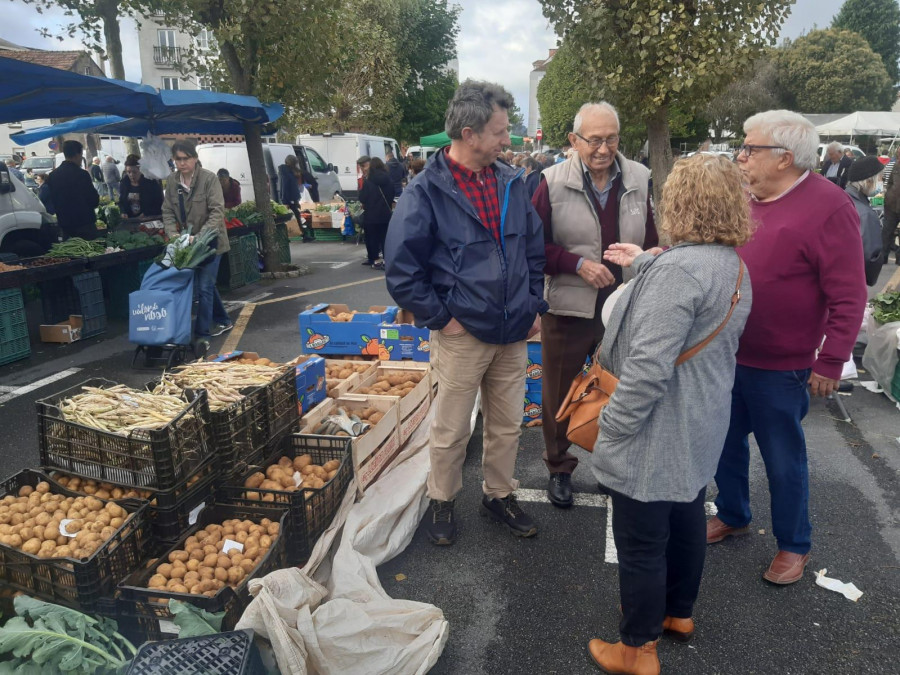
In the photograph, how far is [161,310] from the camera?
20.4 ft

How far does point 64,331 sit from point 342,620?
642cm

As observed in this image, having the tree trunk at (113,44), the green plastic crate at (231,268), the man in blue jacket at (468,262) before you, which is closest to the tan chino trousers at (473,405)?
the man in blue jacket at (468,262)

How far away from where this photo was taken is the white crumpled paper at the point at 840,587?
3.10 meters

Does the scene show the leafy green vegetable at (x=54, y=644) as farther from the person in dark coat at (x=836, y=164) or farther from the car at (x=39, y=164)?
the car at (x=39, y=164)

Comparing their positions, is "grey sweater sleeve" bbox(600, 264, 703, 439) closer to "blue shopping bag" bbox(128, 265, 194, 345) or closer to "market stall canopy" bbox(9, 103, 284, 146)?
"blue shopping bag" bbox(128, 265, 194, 345)

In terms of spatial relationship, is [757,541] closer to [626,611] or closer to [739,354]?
[739,354]

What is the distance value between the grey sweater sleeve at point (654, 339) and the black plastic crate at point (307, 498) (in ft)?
5.30

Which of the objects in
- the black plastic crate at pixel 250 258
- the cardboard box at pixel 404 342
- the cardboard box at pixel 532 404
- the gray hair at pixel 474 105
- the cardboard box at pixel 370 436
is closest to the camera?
the gray hair at pixel 474 105

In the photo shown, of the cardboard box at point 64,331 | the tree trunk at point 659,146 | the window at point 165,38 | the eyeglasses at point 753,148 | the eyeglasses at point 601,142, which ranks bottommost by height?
the cardboard box at point 64,331

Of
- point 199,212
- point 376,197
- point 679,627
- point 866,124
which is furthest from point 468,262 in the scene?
point 866,124

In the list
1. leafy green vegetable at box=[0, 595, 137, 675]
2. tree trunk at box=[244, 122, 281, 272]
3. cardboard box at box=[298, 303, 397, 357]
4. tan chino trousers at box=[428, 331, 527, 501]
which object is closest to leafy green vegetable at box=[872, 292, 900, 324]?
tan chino trousers at box=[428, 331, 527, 501]

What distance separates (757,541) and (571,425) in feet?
5.48

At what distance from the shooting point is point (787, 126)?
9.35 feet

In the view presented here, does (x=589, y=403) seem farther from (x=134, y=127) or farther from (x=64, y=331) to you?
(x=134, y=127)
